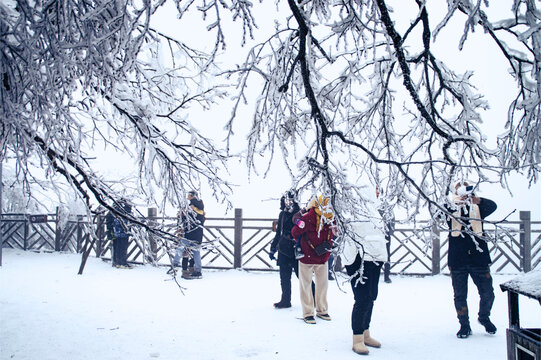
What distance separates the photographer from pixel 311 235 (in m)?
4.80

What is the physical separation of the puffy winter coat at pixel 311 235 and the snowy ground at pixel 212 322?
80 cm

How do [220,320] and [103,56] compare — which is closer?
[103,56]

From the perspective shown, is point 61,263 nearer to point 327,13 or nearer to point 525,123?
point 327,13

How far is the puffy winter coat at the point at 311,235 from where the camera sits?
4738 mm

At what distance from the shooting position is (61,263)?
10375 mm

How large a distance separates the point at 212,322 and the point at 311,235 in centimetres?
169

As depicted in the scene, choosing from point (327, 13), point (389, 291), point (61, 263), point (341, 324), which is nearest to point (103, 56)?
point (327, 13)

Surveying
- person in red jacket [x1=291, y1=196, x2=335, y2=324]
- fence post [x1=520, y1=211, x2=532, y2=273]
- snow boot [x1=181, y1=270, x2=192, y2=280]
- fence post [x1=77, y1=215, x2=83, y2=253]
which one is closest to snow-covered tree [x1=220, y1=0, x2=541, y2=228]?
person in red jacket [x1=291, y1=196, x2=335, y2=324]

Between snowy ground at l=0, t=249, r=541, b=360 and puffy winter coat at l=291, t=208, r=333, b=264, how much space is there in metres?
0.80

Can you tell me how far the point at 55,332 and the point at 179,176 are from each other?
8.67 ft

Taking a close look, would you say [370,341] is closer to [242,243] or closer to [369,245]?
[369,245]

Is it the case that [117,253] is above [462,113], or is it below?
below

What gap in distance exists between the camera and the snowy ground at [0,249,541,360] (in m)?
4.01

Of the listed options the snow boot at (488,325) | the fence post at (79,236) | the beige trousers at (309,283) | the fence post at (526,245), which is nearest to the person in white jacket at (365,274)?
the beige trousers at (309,283)
